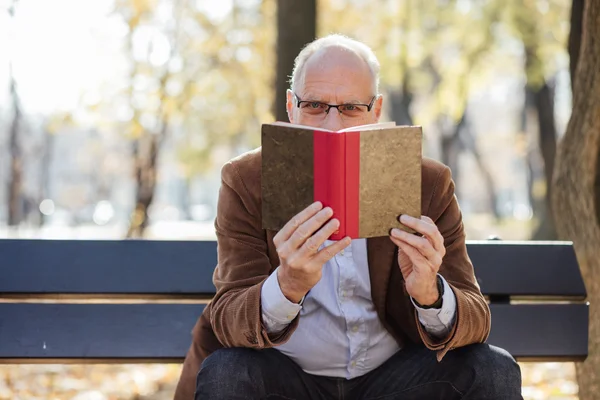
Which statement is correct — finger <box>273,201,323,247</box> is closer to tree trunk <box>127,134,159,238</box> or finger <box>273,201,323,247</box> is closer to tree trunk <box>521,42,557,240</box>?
tree trunk <box>127,134,159,238</box>

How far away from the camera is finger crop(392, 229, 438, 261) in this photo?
234 centimetres

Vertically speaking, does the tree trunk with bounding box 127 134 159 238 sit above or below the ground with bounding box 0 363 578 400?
above

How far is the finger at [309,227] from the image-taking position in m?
2.25

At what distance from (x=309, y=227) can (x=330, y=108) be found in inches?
27.3

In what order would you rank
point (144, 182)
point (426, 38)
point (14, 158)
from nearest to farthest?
point (144, 182) → point (14, 158) → point (426, 38)

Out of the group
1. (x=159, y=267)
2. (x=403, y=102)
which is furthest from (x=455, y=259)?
(x=403, y=102)

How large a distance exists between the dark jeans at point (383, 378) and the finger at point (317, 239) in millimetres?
503

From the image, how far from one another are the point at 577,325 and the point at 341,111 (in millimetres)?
1572

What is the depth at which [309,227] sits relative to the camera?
2.26 meters

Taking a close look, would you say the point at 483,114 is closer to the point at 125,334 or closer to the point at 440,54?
the point at 440,54

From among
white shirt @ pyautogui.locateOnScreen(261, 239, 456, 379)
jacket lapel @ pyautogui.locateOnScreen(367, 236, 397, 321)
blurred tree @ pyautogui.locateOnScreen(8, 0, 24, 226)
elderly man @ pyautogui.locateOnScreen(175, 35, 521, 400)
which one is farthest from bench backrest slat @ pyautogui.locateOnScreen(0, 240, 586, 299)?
blurred tree @ pyautogui.locateOnScreen(8, 0, 24, 226)

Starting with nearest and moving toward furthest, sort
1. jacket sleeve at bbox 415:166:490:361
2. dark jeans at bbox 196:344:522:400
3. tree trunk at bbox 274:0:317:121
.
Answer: dark jeans at bbox 196:344:522:400
jacket sleeve at bbox 415:166:490:361
tree trunk at bbox 274:0:317:121

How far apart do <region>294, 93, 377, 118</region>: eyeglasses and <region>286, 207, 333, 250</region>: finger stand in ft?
2.17

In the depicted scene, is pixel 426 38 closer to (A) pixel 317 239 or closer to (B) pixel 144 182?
(B) pixel 144 182
